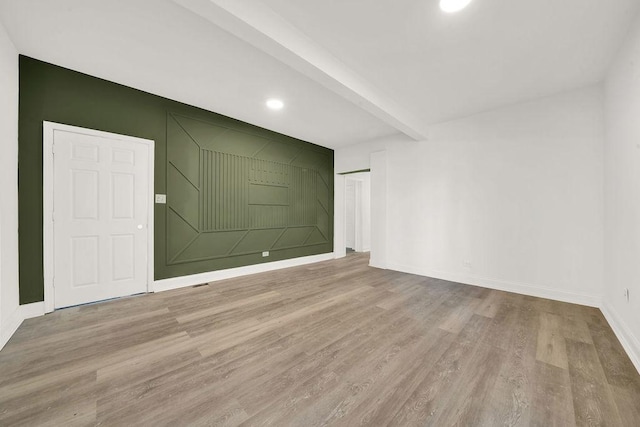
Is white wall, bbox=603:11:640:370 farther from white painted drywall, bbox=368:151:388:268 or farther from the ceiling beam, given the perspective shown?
white painted drywall, bbox=368:151:388:268

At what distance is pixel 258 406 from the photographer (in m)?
1.43

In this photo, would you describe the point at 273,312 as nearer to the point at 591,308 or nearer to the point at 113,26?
the point at 113,26

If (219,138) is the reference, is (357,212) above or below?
below

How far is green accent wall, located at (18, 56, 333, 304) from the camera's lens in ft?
8.69

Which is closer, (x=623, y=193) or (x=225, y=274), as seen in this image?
(x=623, y=193)

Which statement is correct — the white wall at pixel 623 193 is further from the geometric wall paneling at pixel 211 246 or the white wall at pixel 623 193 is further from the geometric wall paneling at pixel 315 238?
the geometric wall paneling at pixel 211 246

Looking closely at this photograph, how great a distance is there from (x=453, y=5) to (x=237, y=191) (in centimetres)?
375

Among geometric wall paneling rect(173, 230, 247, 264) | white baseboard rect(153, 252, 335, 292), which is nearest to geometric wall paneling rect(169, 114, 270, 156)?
geometric wall paneling rect(173, 230, 247, 264)

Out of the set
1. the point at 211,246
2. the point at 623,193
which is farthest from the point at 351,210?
the point at 623,193

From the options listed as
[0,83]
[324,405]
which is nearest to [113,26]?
[0,83]

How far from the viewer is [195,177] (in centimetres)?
386

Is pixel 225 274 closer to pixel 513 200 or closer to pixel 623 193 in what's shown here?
pixel 513 200

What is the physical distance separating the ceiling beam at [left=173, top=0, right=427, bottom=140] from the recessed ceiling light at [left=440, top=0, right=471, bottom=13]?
1.01 m

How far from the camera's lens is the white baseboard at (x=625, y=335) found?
6.07 feet
